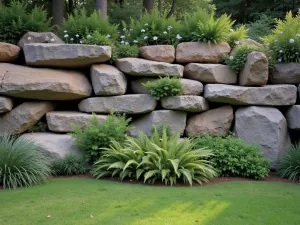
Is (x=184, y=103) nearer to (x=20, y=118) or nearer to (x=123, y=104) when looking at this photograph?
(x=123, y=104)

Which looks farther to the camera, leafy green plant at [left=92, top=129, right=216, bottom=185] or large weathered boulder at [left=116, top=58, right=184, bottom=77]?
large weathered boulder at [left=116, top=58, right=184, bottom=77]

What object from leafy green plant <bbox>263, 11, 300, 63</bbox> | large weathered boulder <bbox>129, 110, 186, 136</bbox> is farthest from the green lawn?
leafy green plant <bbox>263, 11, 300, 63</bbox>

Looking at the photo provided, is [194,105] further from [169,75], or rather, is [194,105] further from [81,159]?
[81,159]

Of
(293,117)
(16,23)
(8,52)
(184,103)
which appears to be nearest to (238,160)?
Result: (184,103)

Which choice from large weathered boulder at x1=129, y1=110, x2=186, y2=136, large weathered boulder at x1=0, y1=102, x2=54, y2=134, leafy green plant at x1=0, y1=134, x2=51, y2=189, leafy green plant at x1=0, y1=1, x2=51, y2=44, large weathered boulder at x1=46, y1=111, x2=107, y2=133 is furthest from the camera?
leafy green plant at x1=0, y1=1, x2=51, y2=44

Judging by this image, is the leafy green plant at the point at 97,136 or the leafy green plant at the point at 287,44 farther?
the leafy green plant at the point at 287,44

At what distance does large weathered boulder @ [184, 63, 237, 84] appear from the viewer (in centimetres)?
837

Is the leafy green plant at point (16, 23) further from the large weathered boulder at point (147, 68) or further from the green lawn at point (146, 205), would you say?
the green lawn at point (146, 205)

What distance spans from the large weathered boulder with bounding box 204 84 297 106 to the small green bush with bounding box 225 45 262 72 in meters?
0.64

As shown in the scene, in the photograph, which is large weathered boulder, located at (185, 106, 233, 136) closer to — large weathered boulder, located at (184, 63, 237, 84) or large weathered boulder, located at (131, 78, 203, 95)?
large weathered boulder, located at (131, 78, 203, 95)

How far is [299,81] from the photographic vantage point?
8.30 m

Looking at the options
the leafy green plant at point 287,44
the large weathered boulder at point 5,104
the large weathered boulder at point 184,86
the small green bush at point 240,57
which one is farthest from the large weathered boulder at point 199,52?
the large weathered boulder at point 5,104

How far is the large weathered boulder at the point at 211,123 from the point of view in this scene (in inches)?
318

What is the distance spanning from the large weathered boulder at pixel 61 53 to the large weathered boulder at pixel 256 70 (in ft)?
11.0
